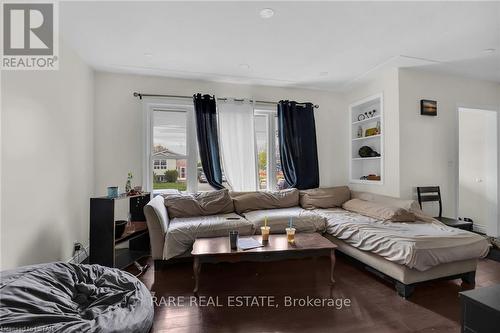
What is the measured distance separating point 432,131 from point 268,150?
96.5 inches

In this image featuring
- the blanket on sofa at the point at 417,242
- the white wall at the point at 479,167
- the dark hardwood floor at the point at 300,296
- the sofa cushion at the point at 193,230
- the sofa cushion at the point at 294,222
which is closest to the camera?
the dark hardwood floor at the point at 300,296

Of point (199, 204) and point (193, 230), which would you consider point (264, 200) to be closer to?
point (199, 204)

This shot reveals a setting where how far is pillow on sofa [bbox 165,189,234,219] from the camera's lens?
127 inches

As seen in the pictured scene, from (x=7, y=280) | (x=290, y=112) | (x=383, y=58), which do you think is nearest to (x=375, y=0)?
(x=383, y=58)

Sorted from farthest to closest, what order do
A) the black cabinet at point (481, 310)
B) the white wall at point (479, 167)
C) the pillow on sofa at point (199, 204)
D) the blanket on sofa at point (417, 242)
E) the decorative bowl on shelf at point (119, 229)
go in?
the white wall at point (479, 167) → the pillow on sofa at point (199, 204) → the decorative bowl on shelf at point (119, 229) → the blanket on sofa at point (417, 242) → the black cabinet at point (481, 310)

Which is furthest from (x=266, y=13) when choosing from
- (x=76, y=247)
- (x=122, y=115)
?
(x=76, y=247)

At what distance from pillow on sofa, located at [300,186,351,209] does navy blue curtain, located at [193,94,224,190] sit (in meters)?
1.35

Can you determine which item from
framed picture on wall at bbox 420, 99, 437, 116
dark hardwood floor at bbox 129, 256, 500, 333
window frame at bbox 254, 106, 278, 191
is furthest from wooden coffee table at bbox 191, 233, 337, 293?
framed picture on wall at bbox 420, 99, 437, 116

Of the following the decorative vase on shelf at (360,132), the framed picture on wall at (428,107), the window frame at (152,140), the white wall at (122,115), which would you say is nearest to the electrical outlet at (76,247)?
the white wall at (122,115)

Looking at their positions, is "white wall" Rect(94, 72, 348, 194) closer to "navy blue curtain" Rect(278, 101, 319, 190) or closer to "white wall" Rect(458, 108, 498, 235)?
"navy blue curtain" Rect(278, 101, 319, 190)

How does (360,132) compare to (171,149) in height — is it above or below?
above

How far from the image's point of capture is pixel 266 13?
2.09 m

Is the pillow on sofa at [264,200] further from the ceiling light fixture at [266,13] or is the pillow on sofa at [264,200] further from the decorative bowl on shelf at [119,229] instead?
the ceiling light fixture at [266,13]

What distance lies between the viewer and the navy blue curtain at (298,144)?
158 inches
